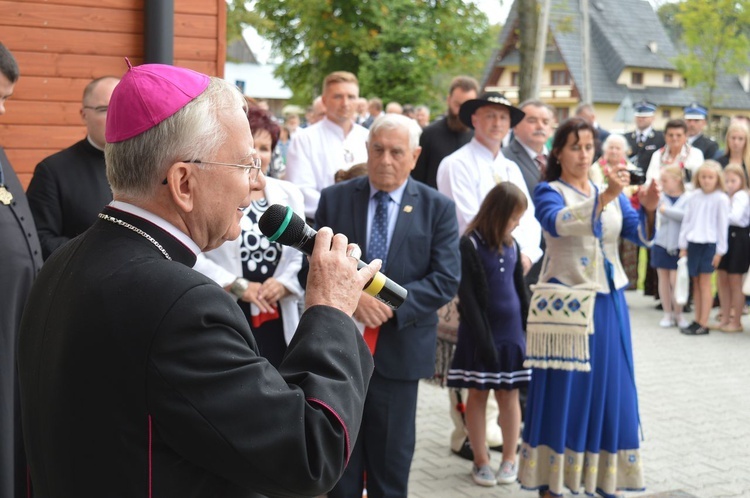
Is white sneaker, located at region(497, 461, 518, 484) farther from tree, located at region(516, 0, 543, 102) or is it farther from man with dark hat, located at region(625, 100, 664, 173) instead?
tree, located at region(516, 0, 543, 102)

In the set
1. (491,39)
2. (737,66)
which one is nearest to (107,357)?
(491,39)

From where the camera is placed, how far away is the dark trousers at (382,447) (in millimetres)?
4809

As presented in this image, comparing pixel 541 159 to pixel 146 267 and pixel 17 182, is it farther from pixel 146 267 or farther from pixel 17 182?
pixel 146 267

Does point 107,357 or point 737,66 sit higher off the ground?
point 737,66

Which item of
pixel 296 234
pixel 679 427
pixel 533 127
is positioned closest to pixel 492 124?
pixel 533 127

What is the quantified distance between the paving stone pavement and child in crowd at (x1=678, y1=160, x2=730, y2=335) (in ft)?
1.59

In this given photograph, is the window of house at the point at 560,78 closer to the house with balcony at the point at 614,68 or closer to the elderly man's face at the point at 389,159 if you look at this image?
the house with balcony at the point at 614,68

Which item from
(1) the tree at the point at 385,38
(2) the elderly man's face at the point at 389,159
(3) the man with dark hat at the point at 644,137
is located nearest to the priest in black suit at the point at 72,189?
(2) the elderly man's face at the point at 389,159

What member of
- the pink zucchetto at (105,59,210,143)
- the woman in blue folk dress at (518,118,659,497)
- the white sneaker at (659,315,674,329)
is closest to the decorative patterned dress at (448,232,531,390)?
the woman in blue folk dress at (518,118,659,497)

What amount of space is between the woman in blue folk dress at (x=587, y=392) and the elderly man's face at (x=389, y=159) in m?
1.02

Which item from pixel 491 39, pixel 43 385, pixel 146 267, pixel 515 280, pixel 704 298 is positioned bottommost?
pixel 704 298

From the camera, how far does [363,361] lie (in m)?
2.18

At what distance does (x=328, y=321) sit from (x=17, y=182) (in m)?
2.72

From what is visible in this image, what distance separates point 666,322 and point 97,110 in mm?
8800
